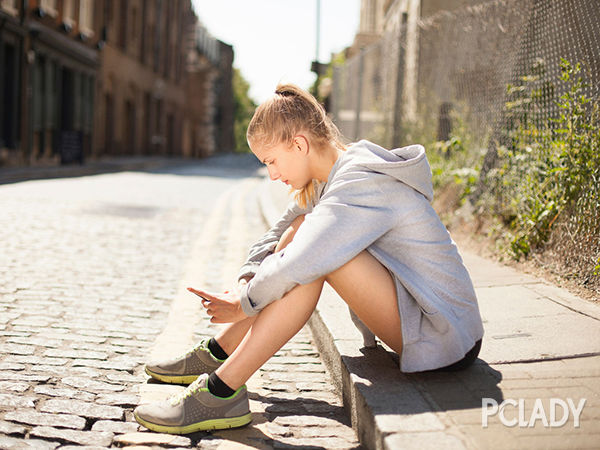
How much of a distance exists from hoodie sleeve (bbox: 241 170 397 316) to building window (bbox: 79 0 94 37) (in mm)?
23875

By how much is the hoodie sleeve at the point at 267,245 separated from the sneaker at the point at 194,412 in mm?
534

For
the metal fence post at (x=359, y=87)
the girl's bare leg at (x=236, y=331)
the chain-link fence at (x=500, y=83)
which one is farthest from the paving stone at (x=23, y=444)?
the metal fence post at (x=359, y=87)

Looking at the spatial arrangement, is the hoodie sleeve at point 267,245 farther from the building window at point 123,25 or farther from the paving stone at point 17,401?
the building window at point 123,25

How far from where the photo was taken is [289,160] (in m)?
2.59

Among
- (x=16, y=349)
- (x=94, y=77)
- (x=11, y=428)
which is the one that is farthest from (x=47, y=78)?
(x=11, y=428)

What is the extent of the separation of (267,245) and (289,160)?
1.56 feet

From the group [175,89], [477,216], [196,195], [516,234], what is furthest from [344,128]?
[175,89]

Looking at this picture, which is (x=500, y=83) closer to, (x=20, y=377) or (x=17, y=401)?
(x=20, y=377)

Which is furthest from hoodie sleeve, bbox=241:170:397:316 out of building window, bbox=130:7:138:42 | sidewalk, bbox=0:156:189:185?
building window, bbox=130:7:138:42

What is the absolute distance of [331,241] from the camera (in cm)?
227

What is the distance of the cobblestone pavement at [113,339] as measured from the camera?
242 centimetres

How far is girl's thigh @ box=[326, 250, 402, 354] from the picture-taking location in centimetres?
237

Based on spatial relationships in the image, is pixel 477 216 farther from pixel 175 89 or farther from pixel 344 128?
pixel 175 89

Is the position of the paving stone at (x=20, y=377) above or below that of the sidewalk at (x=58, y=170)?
below
